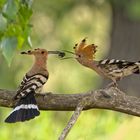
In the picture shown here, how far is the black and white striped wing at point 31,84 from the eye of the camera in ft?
13.5

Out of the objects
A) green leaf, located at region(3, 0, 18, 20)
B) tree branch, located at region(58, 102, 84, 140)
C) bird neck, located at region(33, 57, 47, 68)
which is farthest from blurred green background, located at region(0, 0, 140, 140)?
green leaf, located at region(3, 0, 18, 20)

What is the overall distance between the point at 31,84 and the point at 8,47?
32.2 inches

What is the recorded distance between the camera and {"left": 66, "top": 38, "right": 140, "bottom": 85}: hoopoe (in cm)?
410

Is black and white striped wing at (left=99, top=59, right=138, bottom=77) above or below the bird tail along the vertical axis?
above

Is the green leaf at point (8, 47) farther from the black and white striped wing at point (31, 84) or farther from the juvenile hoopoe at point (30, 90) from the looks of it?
the black and white striped wing at point (31, 84)

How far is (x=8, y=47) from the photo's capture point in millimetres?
3398

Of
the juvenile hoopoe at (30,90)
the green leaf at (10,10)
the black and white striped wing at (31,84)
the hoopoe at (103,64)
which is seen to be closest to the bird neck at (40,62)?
the juvenile hoopoe at (30,90)

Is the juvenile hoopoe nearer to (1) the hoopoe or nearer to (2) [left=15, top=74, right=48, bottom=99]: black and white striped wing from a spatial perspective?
(2) [left=15, top=74, right=48, bottom=99]: black and white striped wing

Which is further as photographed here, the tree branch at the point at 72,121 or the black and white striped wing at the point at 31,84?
the black and white striped wing at the point at 31,84

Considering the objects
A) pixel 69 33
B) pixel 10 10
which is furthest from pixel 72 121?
pixel 69 33

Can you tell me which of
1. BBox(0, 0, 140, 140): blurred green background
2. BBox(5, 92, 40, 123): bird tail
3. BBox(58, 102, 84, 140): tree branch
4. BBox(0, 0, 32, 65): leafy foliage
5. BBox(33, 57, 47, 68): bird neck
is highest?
BBox(0, 0, 140, 140): blurred green background

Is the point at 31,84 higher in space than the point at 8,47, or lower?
higher

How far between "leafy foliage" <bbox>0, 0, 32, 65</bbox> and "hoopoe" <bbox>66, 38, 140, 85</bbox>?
62 centimetres

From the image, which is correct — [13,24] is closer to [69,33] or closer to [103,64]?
[103,64]
